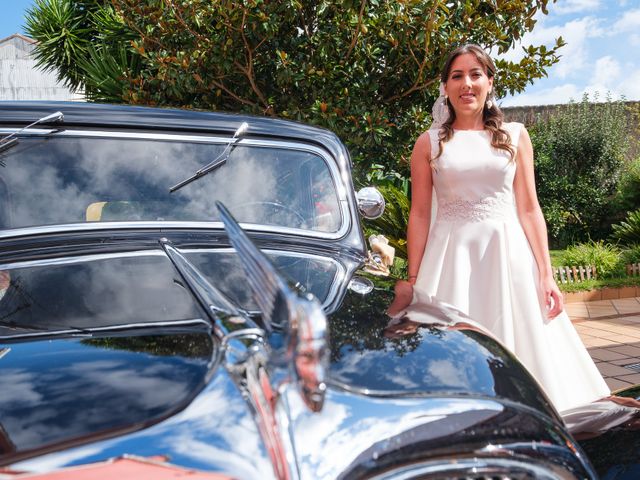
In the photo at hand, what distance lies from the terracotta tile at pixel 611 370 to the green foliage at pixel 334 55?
8.70 ft

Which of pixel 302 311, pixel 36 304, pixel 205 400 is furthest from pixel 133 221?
pixel 302 311

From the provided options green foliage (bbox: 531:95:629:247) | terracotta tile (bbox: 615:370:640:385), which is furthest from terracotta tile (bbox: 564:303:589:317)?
green foliage (bbox: 531:95:629:247)

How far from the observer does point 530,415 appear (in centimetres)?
115

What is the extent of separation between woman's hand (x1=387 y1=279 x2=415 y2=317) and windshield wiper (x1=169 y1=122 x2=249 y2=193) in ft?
2.23

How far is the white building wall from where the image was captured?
2242 cm

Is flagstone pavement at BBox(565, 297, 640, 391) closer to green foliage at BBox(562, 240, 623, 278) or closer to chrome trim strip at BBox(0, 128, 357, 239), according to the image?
green foliage at BBox(562, 240, 623, 278)

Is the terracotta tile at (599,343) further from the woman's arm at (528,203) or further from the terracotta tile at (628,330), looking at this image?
the woman's arm at (528,203)

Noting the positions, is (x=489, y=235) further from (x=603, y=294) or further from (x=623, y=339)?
(x=603, y=294)

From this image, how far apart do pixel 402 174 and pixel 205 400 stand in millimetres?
5814

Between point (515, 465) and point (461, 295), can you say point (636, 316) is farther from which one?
point (515, 465)

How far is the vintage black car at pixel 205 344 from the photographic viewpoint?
92 centimetres

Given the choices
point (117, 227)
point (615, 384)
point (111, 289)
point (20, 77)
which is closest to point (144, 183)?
point (117, 227)

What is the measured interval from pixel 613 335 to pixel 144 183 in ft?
16.5

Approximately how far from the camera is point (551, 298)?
7.86ft
